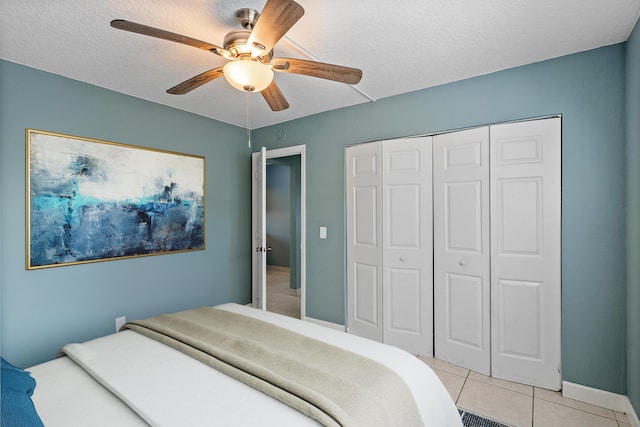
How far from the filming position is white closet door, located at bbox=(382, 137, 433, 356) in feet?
9.24

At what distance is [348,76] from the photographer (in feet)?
5.91

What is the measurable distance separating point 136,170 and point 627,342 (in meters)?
4.12

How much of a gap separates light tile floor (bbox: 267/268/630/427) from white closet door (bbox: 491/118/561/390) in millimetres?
116

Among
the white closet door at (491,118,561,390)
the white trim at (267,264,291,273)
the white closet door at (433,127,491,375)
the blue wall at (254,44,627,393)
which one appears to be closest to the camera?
the blue wall at (254,44,627,393)

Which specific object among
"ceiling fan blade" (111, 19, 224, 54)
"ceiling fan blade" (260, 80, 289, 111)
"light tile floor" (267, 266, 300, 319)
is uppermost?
"ceiling fan blade" (111, 19, 224, 54)

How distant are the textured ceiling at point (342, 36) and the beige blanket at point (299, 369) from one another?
1827mm

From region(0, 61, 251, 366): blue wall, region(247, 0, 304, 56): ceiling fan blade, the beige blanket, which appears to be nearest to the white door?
region(0, 61, 251, 366): blue wall

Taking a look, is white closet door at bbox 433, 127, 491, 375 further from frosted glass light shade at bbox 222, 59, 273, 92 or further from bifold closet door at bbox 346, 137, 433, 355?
frosted glass light shade at bbox 222, 59, 273, 92

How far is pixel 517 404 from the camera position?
213 centimetres

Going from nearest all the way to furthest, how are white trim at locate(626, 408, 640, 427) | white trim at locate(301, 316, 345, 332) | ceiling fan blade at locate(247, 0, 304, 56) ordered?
1. ceiling fan blade at locate(247, 0, 304, 56)
2. white trim at locate(626, 408, 640, 427)
3. white trim at locate(301, 316, 345, 332)

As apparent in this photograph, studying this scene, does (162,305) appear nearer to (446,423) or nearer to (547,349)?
(446,423)

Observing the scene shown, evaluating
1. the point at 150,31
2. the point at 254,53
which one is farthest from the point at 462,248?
the point at 150,31

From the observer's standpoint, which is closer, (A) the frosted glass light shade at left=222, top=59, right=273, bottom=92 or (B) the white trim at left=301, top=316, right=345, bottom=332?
(A) the frosted glass light shade at left=222, top=59, right=273, bottom=92

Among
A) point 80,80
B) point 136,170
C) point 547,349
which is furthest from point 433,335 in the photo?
point 80,80
